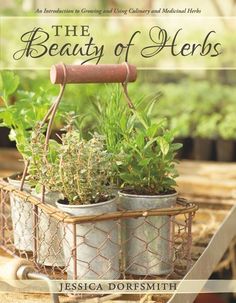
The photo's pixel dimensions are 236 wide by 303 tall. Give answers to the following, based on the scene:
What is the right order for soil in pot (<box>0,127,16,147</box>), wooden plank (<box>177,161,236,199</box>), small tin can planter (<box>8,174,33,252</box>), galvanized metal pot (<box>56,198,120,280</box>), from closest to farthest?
galvanized metal pot (<box>56,198,120,280</box>) → small tin can planter (<box>8,174,33,252</box>) → wooden plank (<box>177,161,236,199</box>) → soil in pot (<box>0,127,16,147</box>)

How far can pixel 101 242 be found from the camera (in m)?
1.02

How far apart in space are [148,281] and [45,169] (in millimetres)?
246

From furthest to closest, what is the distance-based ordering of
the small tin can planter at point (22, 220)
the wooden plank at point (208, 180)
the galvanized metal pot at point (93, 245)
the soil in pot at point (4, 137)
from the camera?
the soil in pot at point (4, 137), the wooden plank at point (208, 180), the small tin can planter at point (22, 220), the galvanized metal pot at point (93, 245)

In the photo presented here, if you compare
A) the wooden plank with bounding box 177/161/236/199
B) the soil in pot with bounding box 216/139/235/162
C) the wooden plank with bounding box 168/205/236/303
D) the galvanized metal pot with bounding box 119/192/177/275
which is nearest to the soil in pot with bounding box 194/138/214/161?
the soil in pot with bounding box 216/139/235/162

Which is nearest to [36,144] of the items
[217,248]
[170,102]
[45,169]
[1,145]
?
[45,169]

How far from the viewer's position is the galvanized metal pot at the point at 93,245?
1.00m

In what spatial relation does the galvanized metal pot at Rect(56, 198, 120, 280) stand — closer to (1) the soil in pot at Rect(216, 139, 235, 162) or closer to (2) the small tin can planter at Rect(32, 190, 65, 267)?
(2) the small tin can planter at Rect(32, 190, 65, 267)

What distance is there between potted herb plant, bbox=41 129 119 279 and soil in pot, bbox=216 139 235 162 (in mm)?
2168

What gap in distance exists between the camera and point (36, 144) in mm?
1070

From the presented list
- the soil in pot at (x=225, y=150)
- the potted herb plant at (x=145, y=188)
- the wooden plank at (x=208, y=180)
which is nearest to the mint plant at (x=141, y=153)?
the potted herb plant at (x=145, y=188)

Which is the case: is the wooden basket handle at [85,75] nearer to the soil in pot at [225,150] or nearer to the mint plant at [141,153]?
the mint plant at [141,153]

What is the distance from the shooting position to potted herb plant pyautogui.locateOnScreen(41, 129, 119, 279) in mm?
1004

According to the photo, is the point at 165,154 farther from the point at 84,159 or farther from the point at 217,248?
the point at 217,248

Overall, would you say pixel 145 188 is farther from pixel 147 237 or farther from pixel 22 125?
pixel 22 125
